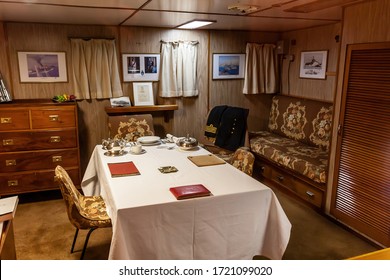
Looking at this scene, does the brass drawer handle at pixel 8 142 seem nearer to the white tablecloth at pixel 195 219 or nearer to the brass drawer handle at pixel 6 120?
the brass drawer handle at pixel 6 120

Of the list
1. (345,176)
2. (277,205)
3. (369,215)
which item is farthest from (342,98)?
(277,205)

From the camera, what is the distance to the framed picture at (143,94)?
4516 mm

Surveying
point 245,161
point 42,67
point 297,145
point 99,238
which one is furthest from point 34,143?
point 297,145

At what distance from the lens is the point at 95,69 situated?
4270mm

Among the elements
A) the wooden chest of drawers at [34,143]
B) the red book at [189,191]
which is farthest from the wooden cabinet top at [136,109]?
the red book at [189,191]

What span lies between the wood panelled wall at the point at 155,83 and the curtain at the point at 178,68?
10cm

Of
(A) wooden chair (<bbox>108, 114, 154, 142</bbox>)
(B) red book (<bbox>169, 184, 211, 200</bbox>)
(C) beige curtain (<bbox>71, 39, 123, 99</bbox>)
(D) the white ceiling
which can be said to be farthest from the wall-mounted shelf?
(B) red book (<bbox>169, 184, 211, 200</bbox>)

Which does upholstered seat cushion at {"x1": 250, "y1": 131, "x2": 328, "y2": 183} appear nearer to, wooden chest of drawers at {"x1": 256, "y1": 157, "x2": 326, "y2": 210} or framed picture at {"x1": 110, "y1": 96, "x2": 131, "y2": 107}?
wooden chest of drawers at {"x1": 256, "y1": 157, "x2": 326, "y2": 210}

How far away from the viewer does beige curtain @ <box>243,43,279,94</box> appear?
4.98m

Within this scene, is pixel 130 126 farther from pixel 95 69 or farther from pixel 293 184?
pixel 293 184
